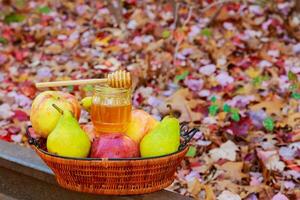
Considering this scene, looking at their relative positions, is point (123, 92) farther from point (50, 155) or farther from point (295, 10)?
point (295, 10)

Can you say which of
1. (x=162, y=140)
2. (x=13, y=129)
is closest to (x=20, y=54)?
(x=13, y=129)

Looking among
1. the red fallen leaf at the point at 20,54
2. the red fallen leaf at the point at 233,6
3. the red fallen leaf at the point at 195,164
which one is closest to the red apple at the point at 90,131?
the red fallen leaf at the point at 195,164

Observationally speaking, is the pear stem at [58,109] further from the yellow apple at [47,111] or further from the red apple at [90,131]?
the red apple at [90,131]

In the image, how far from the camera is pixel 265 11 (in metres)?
5.50

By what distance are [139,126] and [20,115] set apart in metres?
1.71

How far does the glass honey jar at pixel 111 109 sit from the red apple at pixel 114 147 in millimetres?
38

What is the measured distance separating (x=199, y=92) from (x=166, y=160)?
2.00 m

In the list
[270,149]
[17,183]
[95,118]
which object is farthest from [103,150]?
[270,149]

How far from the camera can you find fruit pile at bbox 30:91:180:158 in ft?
6.77

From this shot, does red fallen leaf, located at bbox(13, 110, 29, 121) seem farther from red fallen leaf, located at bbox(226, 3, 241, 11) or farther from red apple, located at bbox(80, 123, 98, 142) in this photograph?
red fallen leaf, located at bbox(226, 3, 241, 11)

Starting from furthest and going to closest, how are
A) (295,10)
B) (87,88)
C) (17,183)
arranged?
(295,10) < (87,88) < (17,183)

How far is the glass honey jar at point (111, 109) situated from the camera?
2.12 m

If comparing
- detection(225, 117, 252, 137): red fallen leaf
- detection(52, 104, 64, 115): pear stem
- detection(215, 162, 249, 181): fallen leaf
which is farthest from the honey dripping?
detection(225, 117, 252, 137): red fallen leaf

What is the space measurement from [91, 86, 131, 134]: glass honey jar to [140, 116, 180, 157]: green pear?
11 cm
